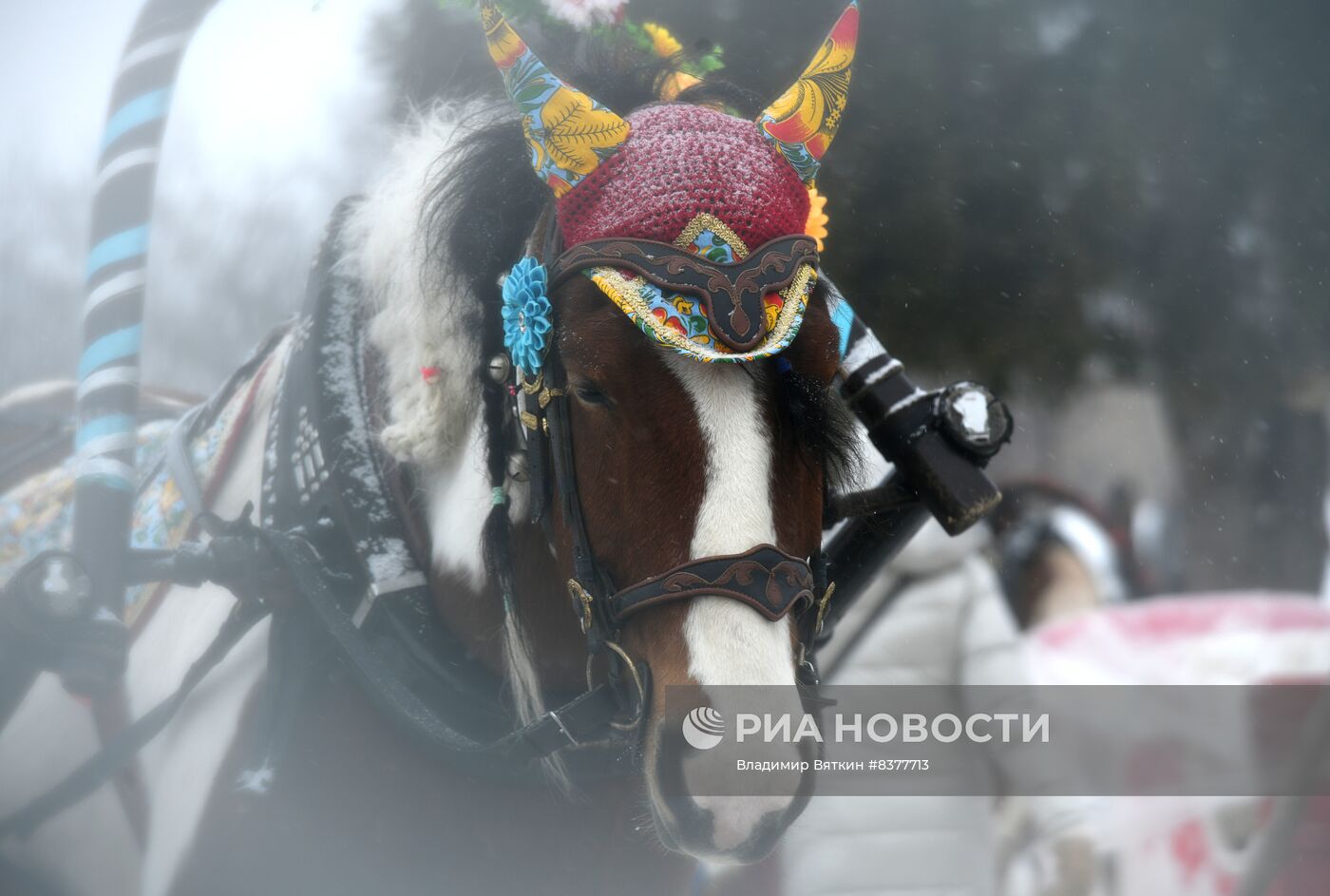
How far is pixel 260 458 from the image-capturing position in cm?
167

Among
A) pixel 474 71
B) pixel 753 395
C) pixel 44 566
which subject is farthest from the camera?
pixel 474 71

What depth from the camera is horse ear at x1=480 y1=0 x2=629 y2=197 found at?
1.20 m

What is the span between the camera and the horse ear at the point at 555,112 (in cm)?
120

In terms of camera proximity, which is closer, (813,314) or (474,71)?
(813,314)

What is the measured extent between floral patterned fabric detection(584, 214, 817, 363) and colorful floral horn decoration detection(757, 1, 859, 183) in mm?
191

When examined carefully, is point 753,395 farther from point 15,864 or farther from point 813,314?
point 15,864

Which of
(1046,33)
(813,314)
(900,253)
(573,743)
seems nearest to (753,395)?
(813,314)

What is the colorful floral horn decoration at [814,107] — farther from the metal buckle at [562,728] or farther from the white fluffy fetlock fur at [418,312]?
the metal buckle at [562,728]

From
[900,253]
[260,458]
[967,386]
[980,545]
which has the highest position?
[260,458]

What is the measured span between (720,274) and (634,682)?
46 centimetres

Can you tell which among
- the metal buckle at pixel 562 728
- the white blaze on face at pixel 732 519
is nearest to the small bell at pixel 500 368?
the white blaze on face at pixel 732 519

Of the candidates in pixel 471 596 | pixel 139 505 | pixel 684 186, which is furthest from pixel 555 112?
pixel 139 505

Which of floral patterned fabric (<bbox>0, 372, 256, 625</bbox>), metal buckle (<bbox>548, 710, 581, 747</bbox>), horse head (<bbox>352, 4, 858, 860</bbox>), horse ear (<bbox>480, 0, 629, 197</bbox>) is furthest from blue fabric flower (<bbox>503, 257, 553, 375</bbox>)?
floral patterned fabric (<bbox>0, 372, 256, 625</bbox>)

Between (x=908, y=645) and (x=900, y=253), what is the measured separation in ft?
3.07
